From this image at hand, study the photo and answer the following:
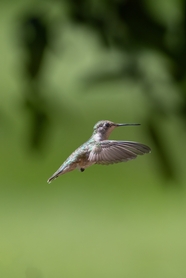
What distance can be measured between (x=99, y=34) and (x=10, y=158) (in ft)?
2.22

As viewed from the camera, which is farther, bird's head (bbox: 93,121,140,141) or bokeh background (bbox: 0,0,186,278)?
bokeh background (bbox: 0,0,186,278)

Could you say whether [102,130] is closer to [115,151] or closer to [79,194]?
[115,151]

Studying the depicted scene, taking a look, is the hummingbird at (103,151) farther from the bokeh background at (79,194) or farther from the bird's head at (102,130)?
the bokeh background at (79,194)

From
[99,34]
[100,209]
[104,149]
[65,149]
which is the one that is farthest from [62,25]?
[100,209]

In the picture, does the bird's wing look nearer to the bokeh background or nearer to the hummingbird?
the hummingbird

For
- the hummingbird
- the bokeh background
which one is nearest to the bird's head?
the hummingbird

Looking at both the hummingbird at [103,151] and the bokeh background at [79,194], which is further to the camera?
the bokeh background at [79,194]

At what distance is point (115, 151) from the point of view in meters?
A: 0.52

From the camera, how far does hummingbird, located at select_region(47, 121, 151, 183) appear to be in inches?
20.0

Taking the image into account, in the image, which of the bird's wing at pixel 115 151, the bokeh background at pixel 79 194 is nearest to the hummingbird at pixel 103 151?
the bird's wing at pixel 115 151

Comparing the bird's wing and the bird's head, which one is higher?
the bird's head

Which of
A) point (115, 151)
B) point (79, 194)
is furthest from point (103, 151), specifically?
point (79, 194)

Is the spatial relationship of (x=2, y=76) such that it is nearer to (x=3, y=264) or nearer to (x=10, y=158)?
(x=10, y=158)

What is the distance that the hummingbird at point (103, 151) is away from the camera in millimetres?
507
